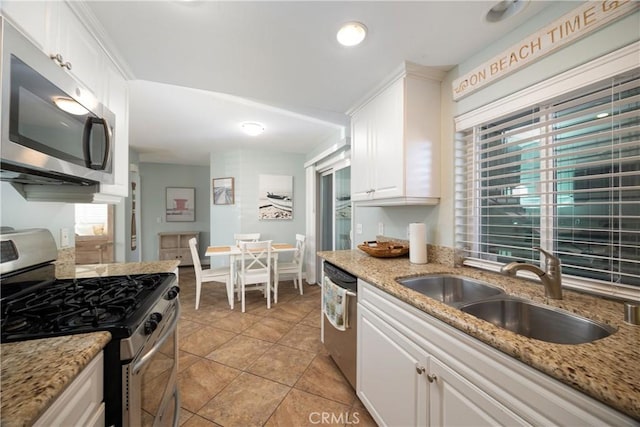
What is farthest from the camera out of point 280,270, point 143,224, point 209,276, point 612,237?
point 143,224

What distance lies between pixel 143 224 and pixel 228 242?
7.53ft

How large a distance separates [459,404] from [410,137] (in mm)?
1512

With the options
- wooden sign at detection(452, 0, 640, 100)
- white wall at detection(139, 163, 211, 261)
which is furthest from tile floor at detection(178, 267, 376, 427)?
white wall at detection(139, 163, 211, 261)

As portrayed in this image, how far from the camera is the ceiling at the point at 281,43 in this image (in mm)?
1265

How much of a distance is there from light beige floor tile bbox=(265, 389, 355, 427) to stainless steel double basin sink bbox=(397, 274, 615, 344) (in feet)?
3.14

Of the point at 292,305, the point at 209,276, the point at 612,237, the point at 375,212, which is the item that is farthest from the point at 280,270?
the point at 612,237

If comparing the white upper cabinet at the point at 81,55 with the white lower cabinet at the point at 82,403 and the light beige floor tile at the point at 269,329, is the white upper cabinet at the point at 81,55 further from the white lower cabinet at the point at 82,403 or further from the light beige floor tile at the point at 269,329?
the light beige floor tile at the point at 269,329

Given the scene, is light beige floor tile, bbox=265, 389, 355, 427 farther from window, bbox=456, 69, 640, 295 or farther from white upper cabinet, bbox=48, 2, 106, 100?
white upper cabinet, bbox=48, 2, 106, 100

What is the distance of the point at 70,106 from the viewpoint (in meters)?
1.04

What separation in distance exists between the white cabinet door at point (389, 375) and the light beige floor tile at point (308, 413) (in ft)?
0.59

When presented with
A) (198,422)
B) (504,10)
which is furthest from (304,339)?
(504,10)

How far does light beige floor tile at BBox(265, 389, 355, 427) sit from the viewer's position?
5.12 feet

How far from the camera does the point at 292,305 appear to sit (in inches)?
137

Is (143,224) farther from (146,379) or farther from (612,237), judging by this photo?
(612,237)
